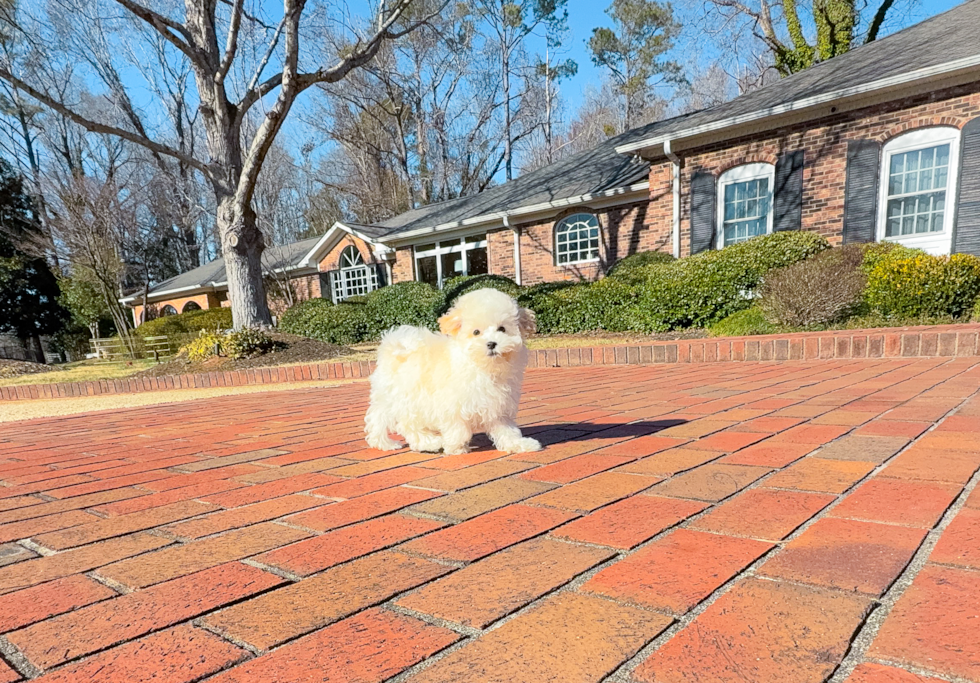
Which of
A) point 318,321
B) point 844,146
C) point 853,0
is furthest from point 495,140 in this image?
point 844,146

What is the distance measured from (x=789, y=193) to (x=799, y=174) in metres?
0.39

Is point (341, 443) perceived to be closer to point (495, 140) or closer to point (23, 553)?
point (23, 553)

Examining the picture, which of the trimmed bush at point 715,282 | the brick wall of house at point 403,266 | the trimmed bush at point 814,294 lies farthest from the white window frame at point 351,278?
the trimmed bush at point 814,294

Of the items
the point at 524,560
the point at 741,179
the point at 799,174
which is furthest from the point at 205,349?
the point at 799,174

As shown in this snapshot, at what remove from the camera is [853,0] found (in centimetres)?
1662

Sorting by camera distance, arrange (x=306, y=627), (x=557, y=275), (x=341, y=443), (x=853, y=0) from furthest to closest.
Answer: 1. (x=853, y=0)
2. (x=557, y=275)
3. (x=341, y=443)
4. (x=306, y=627)

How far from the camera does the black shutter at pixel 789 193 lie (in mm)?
10523

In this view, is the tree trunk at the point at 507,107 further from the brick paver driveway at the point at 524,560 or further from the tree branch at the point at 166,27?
the brick paver driveway at the point at 524,560

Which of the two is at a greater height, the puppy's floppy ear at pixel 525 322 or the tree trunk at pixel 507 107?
the tree trunk at pixel 507 107

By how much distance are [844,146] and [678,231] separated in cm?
343

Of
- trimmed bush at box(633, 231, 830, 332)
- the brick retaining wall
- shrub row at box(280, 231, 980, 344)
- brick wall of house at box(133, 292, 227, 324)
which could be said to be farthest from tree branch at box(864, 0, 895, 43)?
brick wall of house at box(133, 292, 227, 324)

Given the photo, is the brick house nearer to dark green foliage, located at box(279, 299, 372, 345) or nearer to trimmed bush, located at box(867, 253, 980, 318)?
trimmed bush, located at box(867, 253, 980, 318)

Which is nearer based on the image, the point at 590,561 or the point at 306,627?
the point at 306,627

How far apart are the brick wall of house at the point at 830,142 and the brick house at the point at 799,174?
19 millimetres
